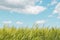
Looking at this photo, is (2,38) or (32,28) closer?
(2,38)

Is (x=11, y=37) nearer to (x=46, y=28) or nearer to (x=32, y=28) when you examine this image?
(x=32, y=28)

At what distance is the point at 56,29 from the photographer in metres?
7.89

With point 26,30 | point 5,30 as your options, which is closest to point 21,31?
point 26,30

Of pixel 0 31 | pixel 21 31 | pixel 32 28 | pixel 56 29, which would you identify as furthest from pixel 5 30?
pixel 56 29

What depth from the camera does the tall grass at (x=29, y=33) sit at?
7.29 metres

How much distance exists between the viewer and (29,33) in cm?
740

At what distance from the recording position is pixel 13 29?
7875mm

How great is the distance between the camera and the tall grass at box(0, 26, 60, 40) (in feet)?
23.9

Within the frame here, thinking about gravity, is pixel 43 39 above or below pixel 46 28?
below

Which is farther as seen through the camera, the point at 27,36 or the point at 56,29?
the point at 56,29

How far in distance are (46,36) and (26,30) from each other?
0.97 m

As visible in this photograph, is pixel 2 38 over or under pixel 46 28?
under

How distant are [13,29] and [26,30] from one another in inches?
25.7

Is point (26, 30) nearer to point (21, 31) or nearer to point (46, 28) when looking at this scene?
point (21, 31)
